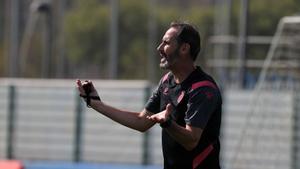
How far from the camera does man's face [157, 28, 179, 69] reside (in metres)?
6.80

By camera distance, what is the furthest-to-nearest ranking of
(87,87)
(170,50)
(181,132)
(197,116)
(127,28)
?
(127,28)
(87,87)
(170,50)
(197,116)
(181,132)

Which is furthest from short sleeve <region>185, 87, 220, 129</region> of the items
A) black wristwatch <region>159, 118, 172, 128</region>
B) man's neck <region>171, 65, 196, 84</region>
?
black wristwatch <region>159, 118, 172, 128</region>

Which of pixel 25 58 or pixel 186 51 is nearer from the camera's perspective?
pixel 186 51

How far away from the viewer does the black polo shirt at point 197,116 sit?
22.2 ft

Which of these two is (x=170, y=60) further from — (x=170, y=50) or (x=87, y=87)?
(x=87, y=87)

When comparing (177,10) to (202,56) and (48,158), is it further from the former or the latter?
(48,158)

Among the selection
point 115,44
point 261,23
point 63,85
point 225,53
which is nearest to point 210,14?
point 261,23

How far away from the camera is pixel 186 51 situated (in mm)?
6812

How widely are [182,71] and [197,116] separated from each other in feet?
1.18

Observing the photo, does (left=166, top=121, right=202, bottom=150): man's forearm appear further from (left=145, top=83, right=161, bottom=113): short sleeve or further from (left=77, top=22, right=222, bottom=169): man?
(left=145, top=83, right=161, bottom=113): short sleeve

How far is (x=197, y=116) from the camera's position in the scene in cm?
669

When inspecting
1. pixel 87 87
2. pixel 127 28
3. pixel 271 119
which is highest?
pixel 87 87

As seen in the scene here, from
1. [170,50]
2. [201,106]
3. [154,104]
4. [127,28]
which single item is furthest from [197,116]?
[127,28]

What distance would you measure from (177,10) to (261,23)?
20.0 ft
